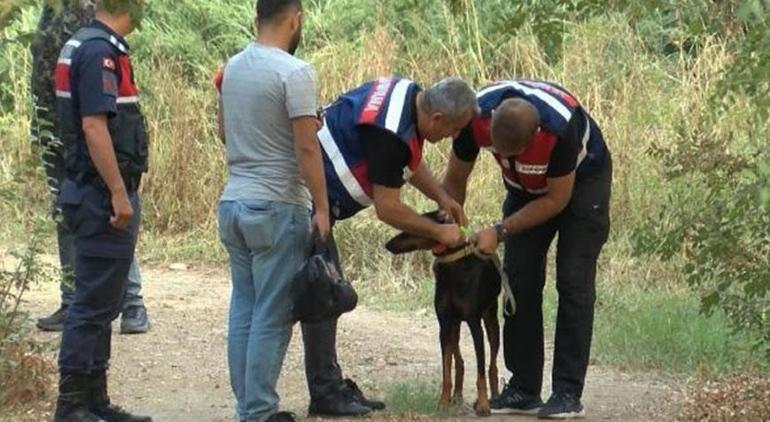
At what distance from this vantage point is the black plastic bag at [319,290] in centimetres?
592

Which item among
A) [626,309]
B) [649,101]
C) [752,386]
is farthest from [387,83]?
[649,101]

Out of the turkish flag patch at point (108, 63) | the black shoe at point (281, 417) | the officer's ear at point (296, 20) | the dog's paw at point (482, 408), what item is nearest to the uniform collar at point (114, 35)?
the turkish flag patch at point (108, 63)

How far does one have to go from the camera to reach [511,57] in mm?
11945

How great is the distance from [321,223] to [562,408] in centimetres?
158

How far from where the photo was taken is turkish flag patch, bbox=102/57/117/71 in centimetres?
618

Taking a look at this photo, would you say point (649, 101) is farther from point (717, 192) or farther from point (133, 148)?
point (133, 148)

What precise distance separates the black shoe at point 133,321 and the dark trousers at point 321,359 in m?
2.13

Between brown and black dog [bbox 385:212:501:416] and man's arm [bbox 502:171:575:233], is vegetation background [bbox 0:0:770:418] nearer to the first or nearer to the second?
man's arm [bbox 502:171:575:233]

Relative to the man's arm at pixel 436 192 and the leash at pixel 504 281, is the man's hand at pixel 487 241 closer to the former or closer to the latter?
the leash at pixel 504 281

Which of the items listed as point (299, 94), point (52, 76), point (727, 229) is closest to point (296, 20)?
point (299, 94)

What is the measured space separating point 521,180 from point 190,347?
2635 millimetres

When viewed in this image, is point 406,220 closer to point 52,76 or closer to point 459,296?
point 459,296

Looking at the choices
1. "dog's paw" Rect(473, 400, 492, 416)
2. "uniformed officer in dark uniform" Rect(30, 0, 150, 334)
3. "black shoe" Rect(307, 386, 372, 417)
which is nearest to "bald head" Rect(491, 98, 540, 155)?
"dog's paw" Rect(473, 400, 492, 416)

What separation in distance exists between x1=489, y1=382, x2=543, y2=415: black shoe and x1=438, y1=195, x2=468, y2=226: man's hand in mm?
861
